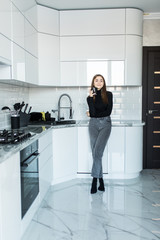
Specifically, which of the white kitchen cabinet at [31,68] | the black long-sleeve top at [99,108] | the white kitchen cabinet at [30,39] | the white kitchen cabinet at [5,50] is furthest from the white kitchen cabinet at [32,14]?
the black long-sleeve top at [99,108]

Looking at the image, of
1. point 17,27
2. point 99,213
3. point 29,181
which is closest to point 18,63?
point 17,27

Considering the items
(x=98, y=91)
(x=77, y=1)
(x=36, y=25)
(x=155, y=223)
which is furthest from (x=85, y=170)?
(x=77, y=1)

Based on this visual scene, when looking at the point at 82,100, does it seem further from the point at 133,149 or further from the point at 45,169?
the point at 45,169

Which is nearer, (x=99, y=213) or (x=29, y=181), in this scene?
(x=29, y=181)

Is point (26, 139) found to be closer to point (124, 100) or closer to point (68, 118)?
point (68, 118)

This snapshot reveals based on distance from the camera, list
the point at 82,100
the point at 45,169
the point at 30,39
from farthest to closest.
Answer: the point at 82,100, the point at 30,39, the point at 45,169

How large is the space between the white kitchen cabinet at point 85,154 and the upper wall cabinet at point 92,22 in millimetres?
1454

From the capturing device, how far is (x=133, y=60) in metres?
3.73

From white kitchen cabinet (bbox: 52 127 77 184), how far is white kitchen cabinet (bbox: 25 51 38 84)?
73 centimetres

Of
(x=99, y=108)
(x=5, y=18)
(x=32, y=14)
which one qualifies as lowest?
(x=99, y=108)

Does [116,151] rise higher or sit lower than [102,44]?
lower

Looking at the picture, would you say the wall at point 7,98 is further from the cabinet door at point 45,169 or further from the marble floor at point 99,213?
the marble floor at point 99,213

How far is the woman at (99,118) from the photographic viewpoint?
315 centimetres

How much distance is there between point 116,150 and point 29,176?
1685mm
